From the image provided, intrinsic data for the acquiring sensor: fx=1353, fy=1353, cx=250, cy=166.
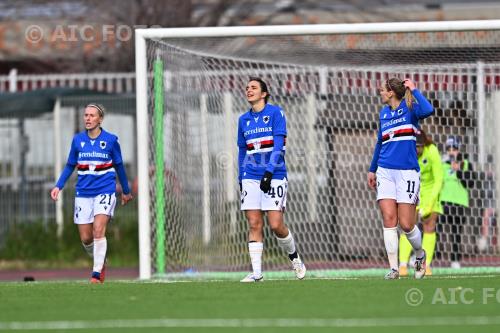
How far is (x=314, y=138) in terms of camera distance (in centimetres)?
1870

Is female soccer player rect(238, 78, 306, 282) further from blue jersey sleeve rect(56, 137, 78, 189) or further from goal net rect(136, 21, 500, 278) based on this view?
goal net rect(136, 21, 500, 278)

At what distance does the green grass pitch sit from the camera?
8898 millimetres

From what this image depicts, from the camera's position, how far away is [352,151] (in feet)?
60.0

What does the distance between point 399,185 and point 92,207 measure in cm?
331

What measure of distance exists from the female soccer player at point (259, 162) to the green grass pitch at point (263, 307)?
725 millimetres

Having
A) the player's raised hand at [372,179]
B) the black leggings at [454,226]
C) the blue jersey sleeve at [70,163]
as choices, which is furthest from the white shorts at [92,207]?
the black leggings at [454,226]

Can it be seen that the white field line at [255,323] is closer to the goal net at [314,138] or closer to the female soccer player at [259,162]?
the female soccer player at [259,162]

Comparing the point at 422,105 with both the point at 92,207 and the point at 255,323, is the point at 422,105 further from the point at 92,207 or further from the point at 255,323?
the point at 255,323

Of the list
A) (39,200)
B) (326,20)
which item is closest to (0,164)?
(39,200)

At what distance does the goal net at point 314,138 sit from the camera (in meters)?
17.0

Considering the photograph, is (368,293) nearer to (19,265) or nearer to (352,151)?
(352,151)

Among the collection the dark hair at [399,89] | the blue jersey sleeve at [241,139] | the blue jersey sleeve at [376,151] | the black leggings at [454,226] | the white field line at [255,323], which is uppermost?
the dark hair at [399,89]

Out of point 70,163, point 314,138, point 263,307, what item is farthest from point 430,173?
point 263,307

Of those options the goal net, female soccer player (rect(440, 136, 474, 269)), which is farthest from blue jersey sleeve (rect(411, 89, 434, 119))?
the goal net
